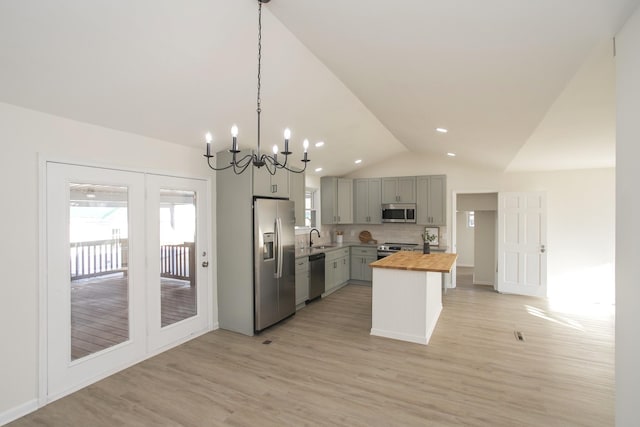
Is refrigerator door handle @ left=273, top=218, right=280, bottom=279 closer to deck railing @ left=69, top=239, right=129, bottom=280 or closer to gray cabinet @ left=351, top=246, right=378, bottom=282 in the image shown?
deck railing @ left=69, top=239, right=129, bottom=280

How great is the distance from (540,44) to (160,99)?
3005mm

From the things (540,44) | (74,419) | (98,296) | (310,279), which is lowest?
(74,419)

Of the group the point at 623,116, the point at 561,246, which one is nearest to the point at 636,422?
the point at 623,116

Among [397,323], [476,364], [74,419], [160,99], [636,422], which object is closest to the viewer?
[636,422]

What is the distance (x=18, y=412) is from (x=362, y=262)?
5.89 m

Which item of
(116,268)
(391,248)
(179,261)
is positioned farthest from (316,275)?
(116,268)

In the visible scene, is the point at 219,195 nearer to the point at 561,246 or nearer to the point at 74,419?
the point at 74,419

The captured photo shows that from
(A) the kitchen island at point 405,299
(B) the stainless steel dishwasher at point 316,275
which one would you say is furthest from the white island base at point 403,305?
(B) the stainless steel dishwasher at point 316,275

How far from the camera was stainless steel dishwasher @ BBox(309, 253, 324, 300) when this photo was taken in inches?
228

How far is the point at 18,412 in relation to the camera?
8.44 feet

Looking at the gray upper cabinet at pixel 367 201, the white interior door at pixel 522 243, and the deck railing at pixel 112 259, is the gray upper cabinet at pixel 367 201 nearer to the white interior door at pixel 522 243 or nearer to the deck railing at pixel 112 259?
the white interior door at pixel 522 243

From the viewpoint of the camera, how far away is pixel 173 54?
2473 millimetres

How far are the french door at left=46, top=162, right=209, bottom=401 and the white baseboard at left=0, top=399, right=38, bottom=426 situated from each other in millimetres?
116

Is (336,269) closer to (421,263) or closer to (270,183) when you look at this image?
(421,263)
